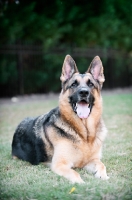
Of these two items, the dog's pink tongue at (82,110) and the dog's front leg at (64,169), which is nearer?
the dog's front leg at (64,169)

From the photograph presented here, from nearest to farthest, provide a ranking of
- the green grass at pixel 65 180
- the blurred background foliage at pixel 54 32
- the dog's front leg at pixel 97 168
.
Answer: the green grass at pixel 65 180 → the dog's front leg at pixel 97 168 → the blurred background foliage at pixel 54 32

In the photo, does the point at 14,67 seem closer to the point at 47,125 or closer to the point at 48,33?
the point at 48,33

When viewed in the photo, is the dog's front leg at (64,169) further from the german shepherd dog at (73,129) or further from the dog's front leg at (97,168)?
the dog's front leg at (97,168)

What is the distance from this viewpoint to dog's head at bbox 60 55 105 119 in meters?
5.21

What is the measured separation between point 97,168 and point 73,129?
71cm

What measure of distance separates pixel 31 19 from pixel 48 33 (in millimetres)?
1302

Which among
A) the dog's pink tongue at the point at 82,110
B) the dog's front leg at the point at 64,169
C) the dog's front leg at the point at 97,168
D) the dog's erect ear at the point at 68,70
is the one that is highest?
the dog's erect ear at the point at 68,70

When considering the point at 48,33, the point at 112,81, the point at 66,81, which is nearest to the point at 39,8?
the point at 48,33

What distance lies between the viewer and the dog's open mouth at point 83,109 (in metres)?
5.25

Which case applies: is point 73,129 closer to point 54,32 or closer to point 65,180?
point 65,180

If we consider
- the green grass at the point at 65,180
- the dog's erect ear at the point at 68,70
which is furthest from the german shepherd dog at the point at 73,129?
the green grass at the point at 65,180

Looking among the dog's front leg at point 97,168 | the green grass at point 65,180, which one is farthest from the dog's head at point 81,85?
the green grass at point 65,180

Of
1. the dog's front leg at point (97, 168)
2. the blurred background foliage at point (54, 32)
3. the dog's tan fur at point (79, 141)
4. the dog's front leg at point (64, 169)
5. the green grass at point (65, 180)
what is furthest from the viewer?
the blurred background foliage at point (54, 32)

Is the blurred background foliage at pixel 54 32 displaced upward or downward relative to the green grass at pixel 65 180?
upward
